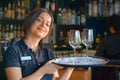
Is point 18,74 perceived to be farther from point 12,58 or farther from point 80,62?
point 80,62

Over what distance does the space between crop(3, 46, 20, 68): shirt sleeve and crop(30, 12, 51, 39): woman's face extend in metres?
0.19

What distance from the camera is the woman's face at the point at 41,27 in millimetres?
2211

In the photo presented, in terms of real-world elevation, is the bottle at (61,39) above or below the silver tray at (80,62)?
below

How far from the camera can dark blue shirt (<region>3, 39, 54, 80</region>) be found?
7.02 feet

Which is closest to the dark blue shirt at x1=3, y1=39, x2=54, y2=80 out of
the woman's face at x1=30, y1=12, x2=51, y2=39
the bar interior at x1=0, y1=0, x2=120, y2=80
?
the woman's face at x1=30, y1=12, x2=51, y2=39

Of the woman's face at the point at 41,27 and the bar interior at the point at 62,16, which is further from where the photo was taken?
the bar interior at the point at 62,16

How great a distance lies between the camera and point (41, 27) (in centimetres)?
221

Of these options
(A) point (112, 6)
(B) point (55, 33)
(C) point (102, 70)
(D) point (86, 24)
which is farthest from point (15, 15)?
(C) point (102, 70)

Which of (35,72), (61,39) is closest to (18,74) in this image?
(35,72)

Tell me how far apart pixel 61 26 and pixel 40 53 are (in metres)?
2.89

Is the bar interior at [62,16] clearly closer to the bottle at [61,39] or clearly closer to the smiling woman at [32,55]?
the bottle at [61,39]

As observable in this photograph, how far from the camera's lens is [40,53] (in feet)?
7.66

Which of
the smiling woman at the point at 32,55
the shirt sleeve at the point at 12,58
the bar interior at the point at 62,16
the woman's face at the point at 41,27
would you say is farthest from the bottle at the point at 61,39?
the shirt sleeve at the point at 12,58

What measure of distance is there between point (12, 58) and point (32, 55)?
0.55 ft
